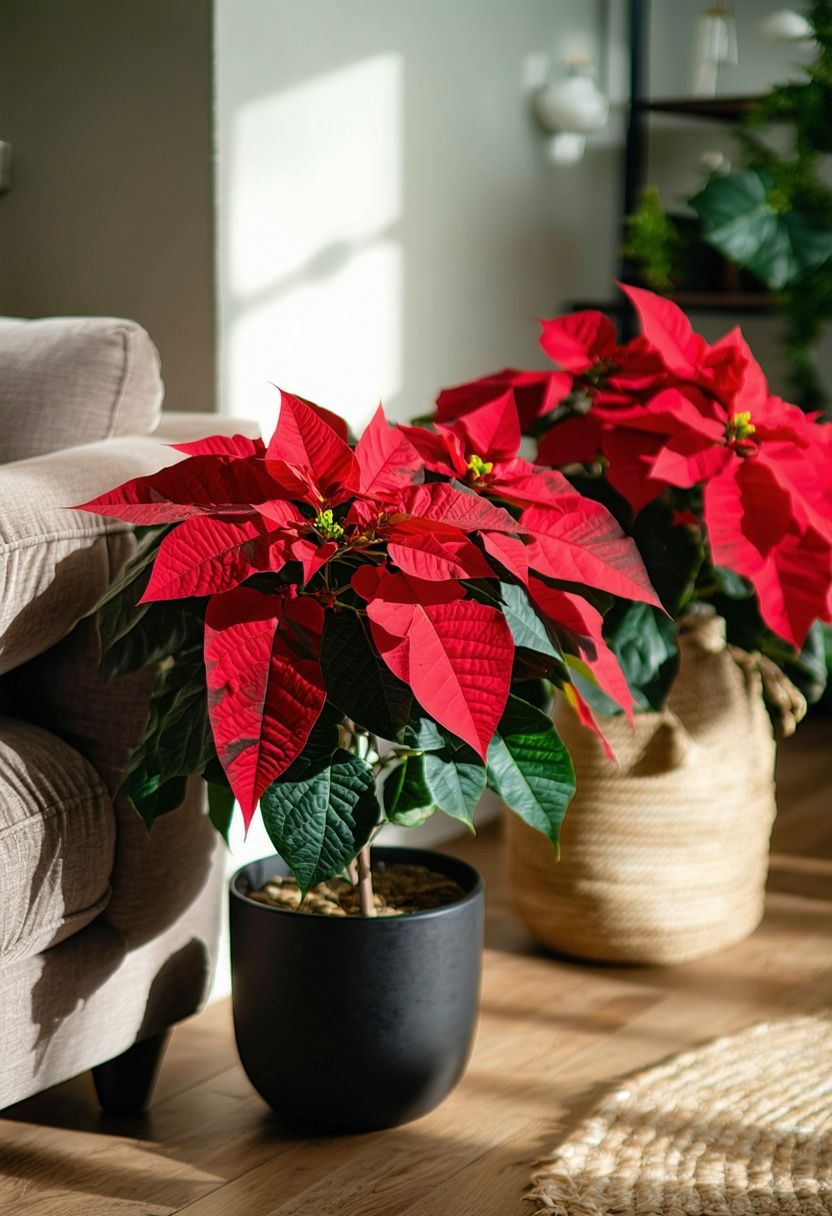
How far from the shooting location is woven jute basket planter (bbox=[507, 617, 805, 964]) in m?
1.73

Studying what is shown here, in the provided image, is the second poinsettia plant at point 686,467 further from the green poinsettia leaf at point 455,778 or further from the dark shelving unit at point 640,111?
the dark shelving unit at point 640,111

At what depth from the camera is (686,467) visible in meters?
1.35

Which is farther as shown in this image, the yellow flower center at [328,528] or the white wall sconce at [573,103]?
the white wall sconce at [573,103]

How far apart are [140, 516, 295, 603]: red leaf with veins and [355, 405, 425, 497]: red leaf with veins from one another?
0.11m

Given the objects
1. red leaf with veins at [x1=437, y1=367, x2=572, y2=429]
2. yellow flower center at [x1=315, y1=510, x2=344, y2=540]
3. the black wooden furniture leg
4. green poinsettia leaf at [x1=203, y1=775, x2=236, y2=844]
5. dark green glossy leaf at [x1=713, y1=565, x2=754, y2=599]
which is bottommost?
the black wooden furniture leg

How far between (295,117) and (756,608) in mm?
858

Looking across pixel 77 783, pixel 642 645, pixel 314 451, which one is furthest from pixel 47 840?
pixel 642 645

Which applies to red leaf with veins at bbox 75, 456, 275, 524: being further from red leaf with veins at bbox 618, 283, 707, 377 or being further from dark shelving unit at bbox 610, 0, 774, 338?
dark shelving unit at bbox 610, 0, 774, 338

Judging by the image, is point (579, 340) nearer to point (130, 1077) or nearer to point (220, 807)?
point (220, 807)

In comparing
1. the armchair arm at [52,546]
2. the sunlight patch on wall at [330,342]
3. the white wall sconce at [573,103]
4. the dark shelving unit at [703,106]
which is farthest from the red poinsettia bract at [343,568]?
the dark shelving unit at [703,106]

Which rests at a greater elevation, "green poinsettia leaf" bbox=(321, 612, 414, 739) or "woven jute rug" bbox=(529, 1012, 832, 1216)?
"green poinsettia leaf" bbox=(321, 612, 414, 739)

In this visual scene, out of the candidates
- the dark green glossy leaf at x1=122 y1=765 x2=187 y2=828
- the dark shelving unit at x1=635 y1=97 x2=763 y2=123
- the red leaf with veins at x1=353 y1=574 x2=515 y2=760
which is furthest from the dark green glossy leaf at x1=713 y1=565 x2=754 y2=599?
the dark shelving unit at x1=635 y1=97 x2=763 y2=123

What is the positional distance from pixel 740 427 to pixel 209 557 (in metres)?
0.62

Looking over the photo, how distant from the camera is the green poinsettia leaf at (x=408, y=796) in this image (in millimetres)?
1192
